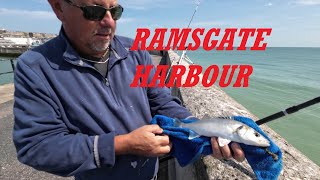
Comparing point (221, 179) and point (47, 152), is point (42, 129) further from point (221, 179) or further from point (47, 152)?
point (221, 179)

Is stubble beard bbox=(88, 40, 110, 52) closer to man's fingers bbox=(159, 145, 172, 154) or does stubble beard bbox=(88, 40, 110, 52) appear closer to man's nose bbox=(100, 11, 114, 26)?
man's nose bbox=(100, 11, 114, 26)

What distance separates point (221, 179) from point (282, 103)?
84.6ft

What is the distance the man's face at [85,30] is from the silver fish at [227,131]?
1.07 meters

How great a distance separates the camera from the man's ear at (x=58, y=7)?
2670 mm

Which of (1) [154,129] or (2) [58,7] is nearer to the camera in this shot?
(1) [154,129]

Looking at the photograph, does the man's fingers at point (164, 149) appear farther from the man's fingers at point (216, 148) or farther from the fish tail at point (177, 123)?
the man's fingers at point (216, 148)

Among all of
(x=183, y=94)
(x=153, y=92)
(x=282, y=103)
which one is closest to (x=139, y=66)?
(x=153, y=92)

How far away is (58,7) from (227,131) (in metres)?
1.89

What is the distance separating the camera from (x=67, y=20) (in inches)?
104

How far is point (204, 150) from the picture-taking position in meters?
2.36

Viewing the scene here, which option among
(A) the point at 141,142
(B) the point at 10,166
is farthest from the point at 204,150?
(B) the point at 10,166

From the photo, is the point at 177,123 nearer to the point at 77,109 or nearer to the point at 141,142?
the point at 141,142

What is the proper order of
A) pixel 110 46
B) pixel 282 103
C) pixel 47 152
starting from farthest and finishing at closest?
pixel 282 103, pixel 110 46, pixel 47 152

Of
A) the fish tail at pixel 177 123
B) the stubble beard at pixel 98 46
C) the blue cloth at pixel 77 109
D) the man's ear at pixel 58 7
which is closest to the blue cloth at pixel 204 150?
Result: the fish tail at pixel 177 123
